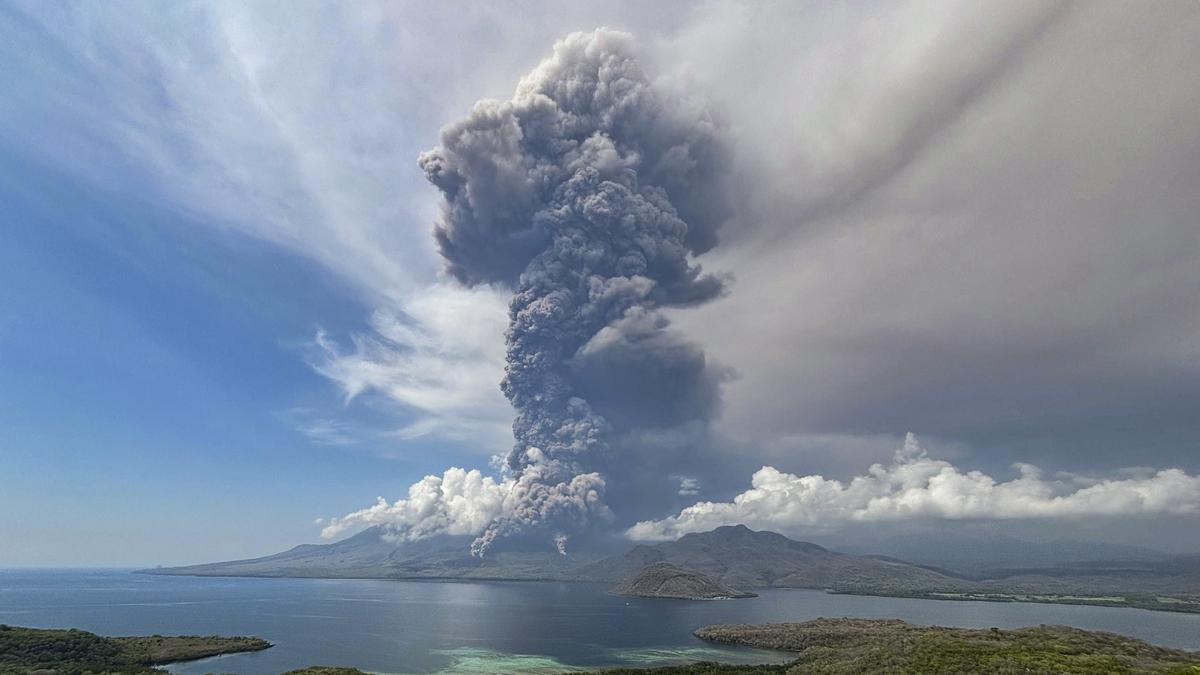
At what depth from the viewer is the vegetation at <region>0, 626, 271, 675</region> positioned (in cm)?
11131

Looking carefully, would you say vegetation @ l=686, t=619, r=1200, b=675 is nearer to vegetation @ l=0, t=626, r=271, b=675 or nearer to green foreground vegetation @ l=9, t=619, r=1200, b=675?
green foreground vegetation @ l=9, t=619, r=1200, b=675

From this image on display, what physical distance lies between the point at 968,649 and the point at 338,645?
156m

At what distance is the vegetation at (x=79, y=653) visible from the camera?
111m

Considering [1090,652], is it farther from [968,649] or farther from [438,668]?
[438,668]

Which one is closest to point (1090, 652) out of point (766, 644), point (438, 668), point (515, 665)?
point (766, 644)

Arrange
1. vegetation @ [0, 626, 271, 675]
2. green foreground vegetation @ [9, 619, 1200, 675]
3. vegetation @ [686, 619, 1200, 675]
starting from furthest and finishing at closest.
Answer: vegetation @ [0, 626, 271, 675] < green foreground vegetation @ [9, 619, 1200, 675] < vegetation @ [686, 619, 1200, 675]

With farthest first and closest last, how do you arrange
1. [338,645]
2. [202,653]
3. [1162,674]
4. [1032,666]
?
[338,645] → [202,653] → [1032,666] → [1162,674]

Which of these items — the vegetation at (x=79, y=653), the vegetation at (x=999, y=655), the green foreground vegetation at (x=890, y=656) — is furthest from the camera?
the vegetation at (x=79, y=653)

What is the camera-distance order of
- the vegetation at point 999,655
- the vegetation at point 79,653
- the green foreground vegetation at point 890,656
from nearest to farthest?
the vegetation at point 999,655
the green foreground vegetation at point 890,656
the vegetation at point 79,653

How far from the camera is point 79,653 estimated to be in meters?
122

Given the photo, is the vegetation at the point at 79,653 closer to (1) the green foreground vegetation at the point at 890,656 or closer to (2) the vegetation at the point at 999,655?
(1) the green foreground vegetation at the point at 890,656

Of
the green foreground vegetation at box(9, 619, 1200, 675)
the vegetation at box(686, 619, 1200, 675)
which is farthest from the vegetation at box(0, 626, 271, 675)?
the vegetation at box(686, 619, 1200, 675)

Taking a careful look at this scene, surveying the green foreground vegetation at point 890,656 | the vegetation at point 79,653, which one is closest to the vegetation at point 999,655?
the green foreground vegetation at point 890,656

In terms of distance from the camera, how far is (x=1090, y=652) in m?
108
